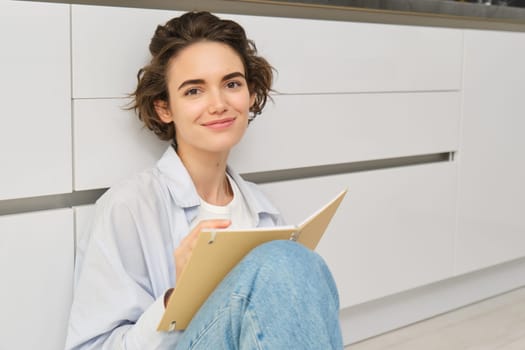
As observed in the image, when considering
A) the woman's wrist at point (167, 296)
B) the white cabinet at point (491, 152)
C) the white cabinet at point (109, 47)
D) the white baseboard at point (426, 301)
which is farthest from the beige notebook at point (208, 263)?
the white cabinet at point (491, 152)

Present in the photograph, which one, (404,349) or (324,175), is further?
(404,349)

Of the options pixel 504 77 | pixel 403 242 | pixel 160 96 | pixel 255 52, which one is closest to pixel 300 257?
pixel 160 96

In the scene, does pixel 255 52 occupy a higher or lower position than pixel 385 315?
higher

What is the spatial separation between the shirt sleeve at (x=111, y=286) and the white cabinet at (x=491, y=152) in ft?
3.78

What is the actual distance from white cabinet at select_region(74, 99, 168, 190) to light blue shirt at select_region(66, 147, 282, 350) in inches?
2.4

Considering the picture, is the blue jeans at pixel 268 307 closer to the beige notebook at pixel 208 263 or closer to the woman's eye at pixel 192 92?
the beige notebook at pixel 208 263

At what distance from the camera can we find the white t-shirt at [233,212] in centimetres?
128

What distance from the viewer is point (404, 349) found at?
6.03 feet

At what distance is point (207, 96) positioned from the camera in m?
1.21

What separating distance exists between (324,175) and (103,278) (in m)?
0.73

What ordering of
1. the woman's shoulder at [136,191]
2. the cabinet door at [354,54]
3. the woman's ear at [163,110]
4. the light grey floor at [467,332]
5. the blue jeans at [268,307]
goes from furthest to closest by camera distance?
the light grey floor at [467,332]
the cabinet door at [354,54]
the woman's ear at [163,110]
the woman's shoulder at [136,191]
the blue jeans at [268,307]

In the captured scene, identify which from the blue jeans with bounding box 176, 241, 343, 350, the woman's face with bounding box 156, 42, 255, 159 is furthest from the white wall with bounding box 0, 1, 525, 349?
the blue jeans with bounding box 176, 241, 343, 350

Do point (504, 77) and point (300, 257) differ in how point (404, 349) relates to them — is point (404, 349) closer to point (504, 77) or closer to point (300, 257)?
point (504, 77)

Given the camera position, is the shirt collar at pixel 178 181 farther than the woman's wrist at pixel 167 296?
Yes
